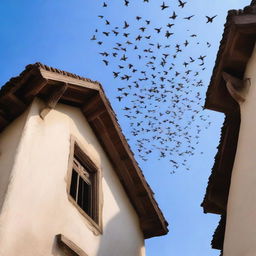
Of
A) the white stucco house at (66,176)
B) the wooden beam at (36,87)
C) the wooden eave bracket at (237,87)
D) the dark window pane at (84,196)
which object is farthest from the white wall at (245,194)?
the wooden beam at (36,87)

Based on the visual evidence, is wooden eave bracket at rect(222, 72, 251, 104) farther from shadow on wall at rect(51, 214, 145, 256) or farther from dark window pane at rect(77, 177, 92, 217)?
shadow on wall at rect(51, 214, 145, 256)

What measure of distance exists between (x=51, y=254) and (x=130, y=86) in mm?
5657

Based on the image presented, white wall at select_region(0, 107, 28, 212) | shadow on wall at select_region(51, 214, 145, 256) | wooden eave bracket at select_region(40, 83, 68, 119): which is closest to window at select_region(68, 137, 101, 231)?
shadow on wall at select_region(51, 214, 145, 256)

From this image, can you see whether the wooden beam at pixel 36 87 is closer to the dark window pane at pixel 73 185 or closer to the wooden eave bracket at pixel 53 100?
the wooden eave bracket at pixel 53 100

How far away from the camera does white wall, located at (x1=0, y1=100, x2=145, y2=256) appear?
20.3 feet

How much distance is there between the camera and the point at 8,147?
7.48 meters

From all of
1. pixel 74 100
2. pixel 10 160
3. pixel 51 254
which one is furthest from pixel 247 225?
pixel 74 100

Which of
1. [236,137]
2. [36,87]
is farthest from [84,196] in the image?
[236,137]

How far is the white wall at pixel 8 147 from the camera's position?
655cm

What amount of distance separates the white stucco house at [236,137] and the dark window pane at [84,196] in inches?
102

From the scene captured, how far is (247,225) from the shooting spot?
5.86 meters

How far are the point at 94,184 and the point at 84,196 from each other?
1.50ft

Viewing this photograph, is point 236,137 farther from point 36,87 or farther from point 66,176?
point 36,87

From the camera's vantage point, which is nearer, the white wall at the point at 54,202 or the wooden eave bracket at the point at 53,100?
the white wall at the point at 54,202
